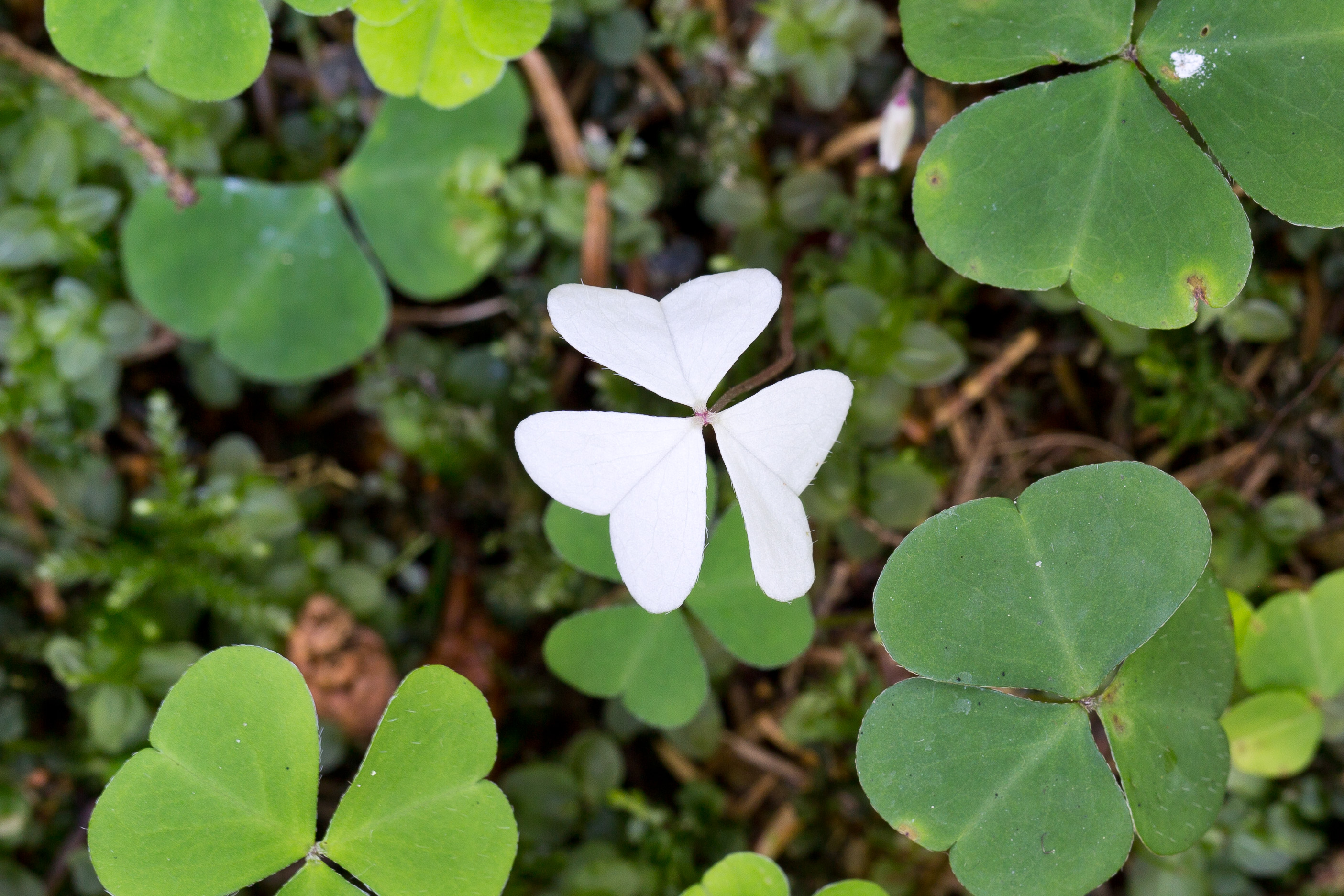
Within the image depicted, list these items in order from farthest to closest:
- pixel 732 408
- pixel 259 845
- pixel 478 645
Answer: pixel 478 645
pixel 259 845
pixel 732 408

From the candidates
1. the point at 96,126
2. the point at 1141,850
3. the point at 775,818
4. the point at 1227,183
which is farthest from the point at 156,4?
the point at 1141,850

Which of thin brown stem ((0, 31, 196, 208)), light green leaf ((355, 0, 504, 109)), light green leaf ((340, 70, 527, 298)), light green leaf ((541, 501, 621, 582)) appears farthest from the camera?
light green leaf ((340, 70, 527, 298))

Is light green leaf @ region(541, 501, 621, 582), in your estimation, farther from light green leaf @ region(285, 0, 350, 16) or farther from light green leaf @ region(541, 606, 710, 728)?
light green leaf @ region(285, 0, 350, 16)

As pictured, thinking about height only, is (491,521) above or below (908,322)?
below

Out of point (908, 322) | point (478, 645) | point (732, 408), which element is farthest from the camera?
point (478, 645)

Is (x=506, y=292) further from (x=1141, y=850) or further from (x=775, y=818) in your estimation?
(x=1141, y=850)

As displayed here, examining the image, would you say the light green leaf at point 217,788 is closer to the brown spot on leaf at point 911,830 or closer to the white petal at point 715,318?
the white petal at point 715,318

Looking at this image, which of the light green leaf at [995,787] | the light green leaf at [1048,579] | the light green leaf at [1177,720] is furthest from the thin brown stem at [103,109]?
the light green leaf at [1177,720]

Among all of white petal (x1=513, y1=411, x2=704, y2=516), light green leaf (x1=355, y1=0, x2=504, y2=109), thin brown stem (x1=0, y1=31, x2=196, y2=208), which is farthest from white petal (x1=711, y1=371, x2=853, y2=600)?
thin brown stem (x1=0, y1=31, x2=196, y2=208)
